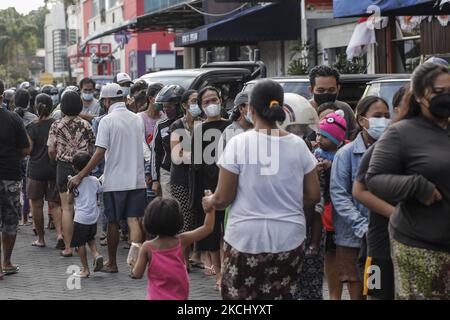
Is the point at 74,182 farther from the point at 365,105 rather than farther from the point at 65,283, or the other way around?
the point at 365,105

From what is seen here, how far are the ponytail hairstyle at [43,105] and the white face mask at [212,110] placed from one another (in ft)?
10.9

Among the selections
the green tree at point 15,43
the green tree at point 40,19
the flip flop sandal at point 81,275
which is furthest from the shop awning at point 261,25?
the green tree at point 40,19

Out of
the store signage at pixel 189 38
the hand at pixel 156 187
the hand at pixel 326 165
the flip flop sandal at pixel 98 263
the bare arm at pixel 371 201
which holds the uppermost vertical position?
the store signage at pixel 189 38

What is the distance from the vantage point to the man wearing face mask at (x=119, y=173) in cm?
990

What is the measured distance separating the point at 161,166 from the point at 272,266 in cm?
470

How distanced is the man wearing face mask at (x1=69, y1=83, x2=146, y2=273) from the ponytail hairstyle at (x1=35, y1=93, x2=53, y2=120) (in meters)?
1.96

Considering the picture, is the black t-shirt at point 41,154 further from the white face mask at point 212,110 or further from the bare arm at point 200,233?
the bare arm at point 200,233

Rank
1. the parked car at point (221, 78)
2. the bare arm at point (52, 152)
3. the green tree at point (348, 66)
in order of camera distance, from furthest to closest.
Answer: the green tree at point (348, 66)
the parked car at point (221, 78)
the bare arm at point (52, 152)

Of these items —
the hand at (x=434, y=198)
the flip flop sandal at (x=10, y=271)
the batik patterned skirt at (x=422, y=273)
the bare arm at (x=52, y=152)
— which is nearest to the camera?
the hand at (x=434, y=198)

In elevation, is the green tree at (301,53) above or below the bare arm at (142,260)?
above

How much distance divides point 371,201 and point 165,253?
141 cm

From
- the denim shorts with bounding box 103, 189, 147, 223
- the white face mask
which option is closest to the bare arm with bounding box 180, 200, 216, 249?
the white face mask

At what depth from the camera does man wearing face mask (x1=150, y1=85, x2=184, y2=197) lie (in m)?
10.2

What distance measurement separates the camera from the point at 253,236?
5684mm
